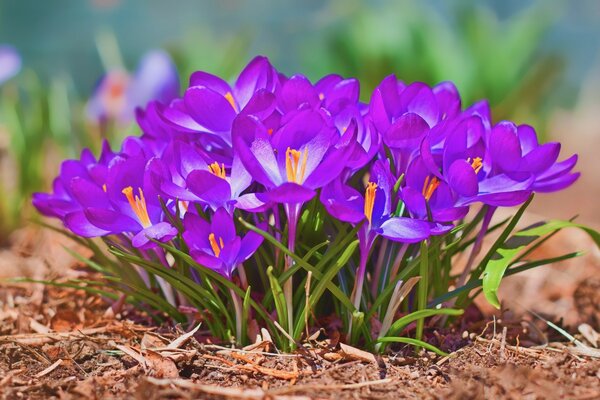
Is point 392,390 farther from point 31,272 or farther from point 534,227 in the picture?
point 31,272

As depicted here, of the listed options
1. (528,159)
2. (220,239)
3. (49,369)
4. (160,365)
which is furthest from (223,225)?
(528,159)

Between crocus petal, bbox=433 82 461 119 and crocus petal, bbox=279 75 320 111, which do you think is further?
crocus petal, bbox=433 82 461 119

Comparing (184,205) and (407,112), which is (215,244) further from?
(407,112)

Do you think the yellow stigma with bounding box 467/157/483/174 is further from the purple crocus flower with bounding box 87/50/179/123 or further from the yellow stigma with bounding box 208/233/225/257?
the purple crocus flower with bounding box 87/50/179/123

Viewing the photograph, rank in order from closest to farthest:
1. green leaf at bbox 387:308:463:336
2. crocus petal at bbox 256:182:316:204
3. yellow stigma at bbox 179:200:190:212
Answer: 1. crocus petal at bbox 256:182:316:204
2. green leaf at bbox 387:308:463:336
3. yellow stigma at bbox 179:200:190:212

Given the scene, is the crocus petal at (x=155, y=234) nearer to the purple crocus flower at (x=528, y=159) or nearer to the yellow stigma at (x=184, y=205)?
the yellow stigma at (x=184, y=205)

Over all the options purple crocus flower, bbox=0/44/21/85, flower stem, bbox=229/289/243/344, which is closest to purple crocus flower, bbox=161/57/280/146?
flower stem, bbox=229/289/243/344
